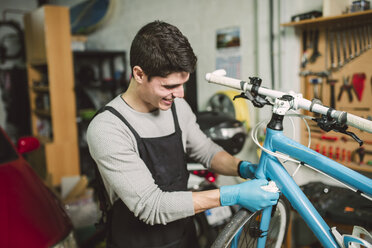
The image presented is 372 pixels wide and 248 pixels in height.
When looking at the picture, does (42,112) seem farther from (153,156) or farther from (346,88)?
(346,88)

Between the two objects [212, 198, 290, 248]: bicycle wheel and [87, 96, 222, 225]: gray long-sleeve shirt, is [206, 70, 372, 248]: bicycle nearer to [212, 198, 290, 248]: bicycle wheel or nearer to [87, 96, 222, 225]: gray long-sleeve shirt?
[212, 198, 290, 248]: bicycle wheel

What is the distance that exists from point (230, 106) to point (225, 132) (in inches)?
27.8

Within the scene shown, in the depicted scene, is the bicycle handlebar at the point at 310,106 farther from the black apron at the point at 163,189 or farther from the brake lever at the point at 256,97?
the black apron at the point at 163,189

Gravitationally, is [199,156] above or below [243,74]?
below

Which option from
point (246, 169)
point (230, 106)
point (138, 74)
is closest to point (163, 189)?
point (246, 169)


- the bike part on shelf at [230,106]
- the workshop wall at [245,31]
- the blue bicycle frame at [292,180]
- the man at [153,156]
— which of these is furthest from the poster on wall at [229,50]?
the blue bicycle frame at [292,180]

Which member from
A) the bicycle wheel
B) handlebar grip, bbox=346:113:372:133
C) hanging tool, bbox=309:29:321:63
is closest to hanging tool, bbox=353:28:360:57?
hanging tool, bbox=309:29:321:63

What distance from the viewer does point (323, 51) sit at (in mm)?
2039

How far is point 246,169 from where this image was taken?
4.06 ft

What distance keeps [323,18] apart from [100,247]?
2.27m

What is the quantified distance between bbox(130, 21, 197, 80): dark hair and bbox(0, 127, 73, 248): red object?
97 cm

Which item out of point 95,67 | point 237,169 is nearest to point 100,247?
point 237,169

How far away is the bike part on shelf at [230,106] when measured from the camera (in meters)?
2.36

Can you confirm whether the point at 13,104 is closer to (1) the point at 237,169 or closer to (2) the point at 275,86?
(2) the point at 275,86
